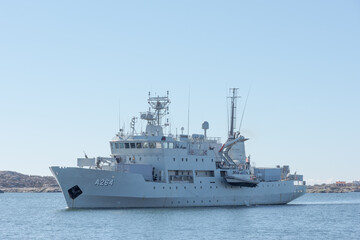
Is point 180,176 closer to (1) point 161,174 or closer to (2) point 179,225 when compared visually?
(1) point 161,174

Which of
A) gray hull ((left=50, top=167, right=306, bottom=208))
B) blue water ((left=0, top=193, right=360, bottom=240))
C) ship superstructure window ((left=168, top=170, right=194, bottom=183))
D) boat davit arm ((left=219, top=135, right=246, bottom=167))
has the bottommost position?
blue water ((left=0, top=193, right=360, bottom=240))

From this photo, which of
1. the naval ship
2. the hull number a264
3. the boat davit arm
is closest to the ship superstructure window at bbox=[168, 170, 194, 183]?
the naval ship

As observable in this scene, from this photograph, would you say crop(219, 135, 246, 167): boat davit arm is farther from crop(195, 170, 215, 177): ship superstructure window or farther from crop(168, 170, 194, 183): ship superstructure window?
crop(168, 170, 194, 183): ship superstructure window

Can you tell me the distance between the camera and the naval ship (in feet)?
157

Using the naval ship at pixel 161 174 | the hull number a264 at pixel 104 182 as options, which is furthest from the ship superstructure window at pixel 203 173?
the hull number a264 at pixel 104 182

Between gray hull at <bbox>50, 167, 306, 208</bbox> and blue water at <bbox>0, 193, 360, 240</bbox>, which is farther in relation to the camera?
gray hull at <bbox>50, 167, 306, 208</bbox>

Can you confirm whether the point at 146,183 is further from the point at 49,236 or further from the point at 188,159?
the point at 49,236

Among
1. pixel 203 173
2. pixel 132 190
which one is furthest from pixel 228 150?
pixel 132 190

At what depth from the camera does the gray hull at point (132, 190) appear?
47.5 meters

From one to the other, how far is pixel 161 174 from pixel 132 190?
11.2 ft

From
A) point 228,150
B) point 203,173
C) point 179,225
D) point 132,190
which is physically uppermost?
point 228,150

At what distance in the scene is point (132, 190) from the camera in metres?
48.5

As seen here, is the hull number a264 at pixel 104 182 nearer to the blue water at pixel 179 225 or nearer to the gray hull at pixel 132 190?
the gray hull at pixel 132 190

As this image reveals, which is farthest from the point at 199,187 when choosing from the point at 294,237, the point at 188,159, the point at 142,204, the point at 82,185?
the point at 294,237
